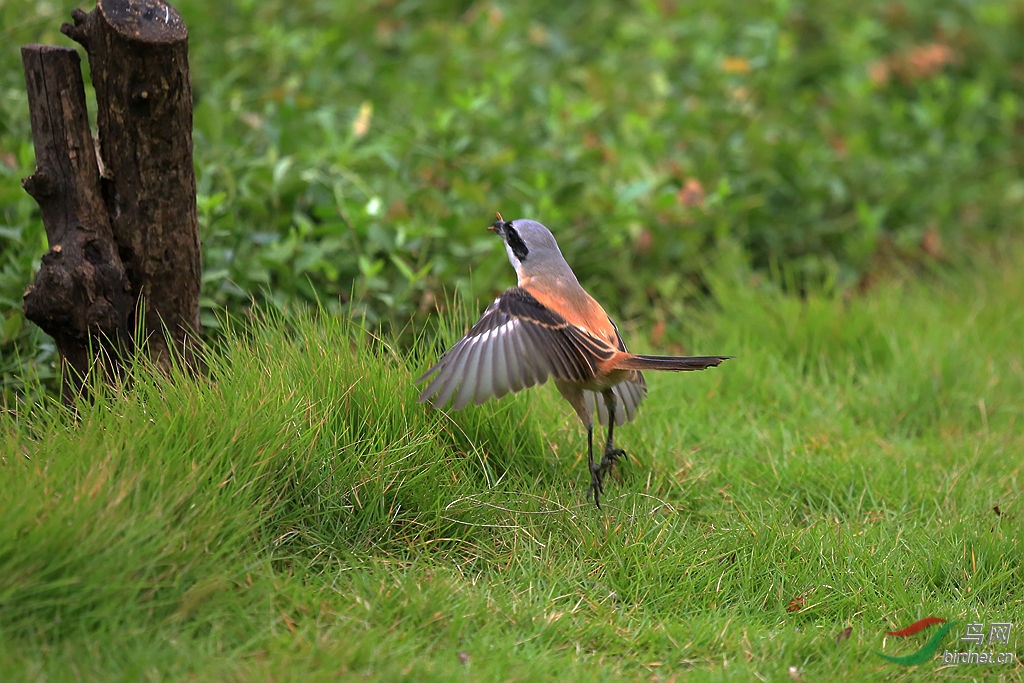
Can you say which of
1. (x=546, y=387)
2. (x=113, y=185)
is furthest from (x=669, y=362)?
(x=113, y=185)

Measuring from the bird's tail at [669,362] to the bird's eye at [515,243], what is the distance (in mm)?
649

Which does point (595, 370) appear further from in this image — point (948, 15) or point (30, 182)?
point (948, 15)

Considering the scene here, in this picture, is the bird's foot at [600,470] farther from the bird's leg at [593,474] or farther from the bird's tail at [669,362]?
the bird's tail at [669,362]

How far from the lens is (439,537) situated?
381 cm

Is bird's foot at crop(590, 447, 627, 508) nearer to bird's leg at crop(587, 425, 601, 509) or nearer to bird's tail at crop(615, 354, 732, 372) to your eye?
bird's leg at crop(587, 425, 601, 509)

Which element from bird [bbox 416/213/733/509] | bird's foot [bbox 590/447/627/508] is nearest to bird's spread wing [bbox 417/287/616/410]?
bird [bbox 416/213/733/509]

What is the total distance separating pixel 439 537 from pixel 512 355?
0.70 metres

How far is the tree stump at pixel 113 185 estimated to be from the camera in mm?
3836

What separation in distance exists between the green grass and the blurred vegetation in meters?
0.86

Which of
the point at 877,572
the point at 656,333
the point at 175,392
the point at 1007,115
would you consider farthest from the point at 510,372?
the point at 1007,115

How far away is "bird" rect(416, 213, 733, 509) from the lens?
381cm

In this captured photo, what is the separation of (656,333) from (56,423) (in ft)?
10.9

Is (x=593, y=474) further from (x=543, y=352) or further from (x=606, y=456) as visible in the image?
(x=543, y=352)

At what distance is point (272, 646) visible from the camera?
3166 mm
